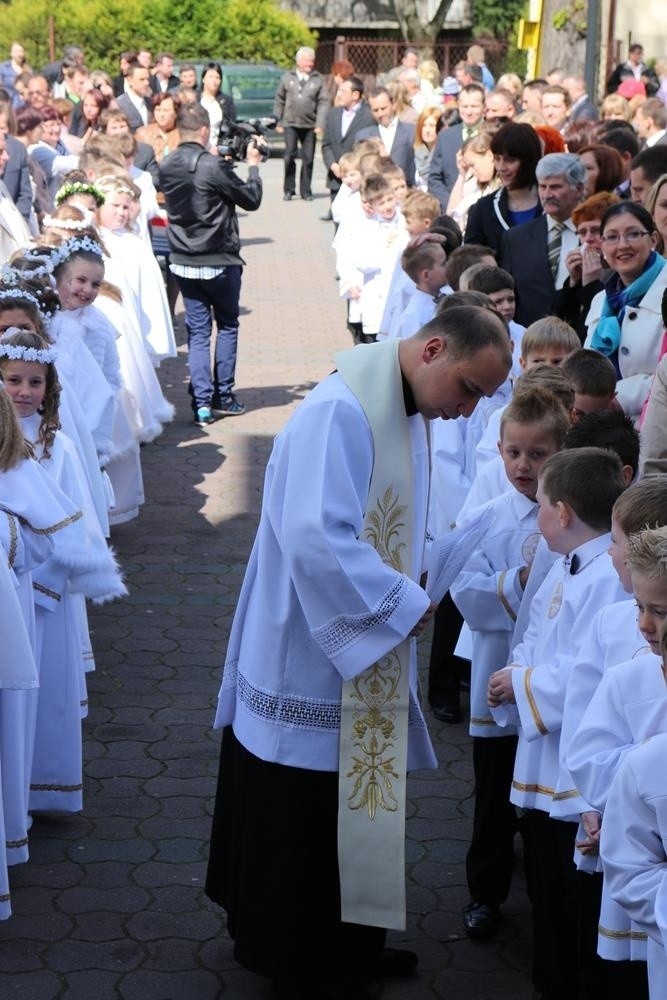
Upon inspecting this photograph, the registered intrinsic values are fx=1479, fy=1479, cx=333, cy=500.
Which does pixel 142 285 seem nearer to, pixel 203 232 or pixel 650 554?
pixel 203 232

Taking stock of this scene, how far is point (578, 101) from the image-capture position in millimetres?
17719

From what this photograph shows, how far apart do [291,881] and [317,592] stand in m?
0.84

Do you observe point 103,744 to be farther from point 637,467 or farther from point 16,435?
point 637,467

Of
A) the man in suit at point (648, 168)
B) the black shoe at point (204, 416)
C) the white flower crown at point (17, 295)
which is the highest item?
the man in suit at point (648, 168)

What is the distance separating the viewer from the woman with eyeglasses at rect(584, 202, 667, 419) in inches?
244

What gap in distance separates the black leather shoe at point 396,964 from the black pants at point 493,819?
1.09 ft

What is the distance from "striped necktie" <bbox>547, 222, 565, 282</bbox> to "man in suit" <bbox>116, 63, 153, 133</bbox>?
38.2 feet

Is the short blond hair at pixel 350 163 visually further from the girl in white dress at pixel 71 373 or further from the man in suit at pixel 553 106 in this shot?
the girl in white dress at pixel 71 373

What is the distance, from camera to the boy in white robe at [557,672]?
152 inches

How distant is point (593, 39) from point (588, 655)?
11.8 meters

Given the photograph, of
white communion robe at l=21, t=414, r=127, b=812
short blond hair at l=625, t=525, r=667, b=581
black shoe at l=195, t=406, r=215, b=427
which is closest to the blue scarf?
white communion robe at l=21, t=414, r=127, b=812

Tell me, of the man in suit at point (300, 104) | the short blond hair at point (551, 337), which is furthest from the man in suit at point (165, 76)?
the short blond hair at point (551, 337)

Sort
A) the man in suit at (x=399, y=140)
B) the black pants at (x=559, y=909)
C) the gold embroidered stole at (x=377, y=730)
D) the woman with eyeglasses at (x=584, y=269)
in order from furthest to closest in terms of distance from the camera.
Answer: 1. the man in suit at (x=399, y=140)
2. the woman with eyeglasses at (x=584, y=269)
3. the gold embroidered stole at (x=377, y=730)
4. the black pants at (x=559, y=909)

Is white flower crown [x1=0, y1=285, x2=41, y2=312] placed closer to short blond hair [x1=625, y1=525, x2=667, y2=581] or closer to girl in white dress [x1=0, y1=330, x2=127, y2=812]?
girl in white dress [x1=0, y1=330, x2=127, y2=812]
